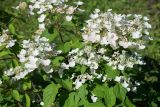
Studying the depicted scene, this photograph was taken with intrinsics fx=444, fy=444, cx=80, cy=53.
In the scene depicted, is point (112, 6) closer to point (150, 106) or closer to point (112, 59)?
point (150, 106)

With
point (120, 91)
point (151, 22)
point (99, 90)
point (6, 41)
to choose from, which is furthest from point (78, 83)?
point (151, 22)

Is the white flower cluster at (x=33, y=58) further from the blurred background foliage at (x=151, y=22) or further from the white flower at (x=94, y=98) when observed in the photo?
the blurred background foliage at (x=151, y=22)

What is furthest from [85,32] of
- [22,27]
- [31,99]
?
[22,27]

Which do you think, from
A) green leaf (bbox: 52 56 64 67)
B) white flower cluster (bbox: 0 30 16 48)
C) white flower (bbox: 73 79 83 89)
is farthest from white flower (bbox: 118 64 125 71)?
white flower cluster (bbox: 0 30 16 48)

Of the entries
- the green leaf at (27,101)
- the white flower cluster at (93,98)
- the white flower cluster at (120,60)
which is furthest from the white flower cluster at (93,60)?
the green leaf at (27,101)

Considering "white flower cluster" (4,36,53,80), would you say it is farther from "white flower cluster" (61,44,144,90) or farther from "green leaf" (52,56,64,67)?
"white flower cluster" (61,44,144,90)

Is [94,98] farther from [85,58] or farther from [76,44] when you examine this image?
[76,44]
